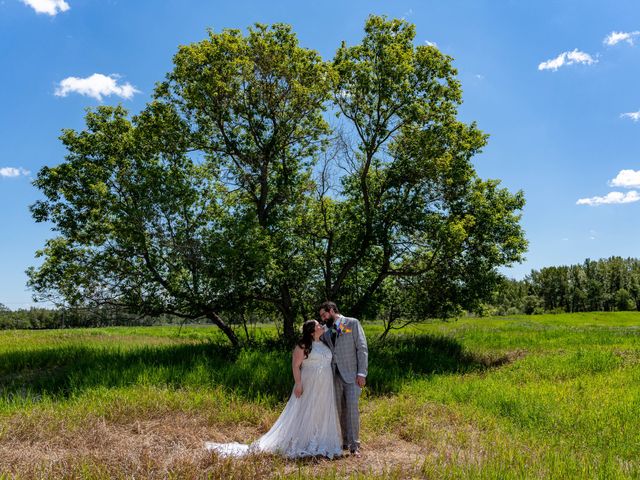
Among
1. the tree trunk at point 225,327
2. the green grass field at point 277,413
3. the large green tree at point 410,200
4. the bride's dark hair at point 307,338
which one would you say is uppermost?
the large green tree at point 410,200

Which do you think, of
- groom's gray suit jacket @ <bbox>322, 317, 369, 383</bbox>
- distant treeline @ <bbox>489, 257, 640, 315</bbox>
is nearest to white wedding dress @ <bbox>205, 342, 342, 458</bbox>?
groom's gray suit jacket @ <bbox>322, 317, 369, 383</bbox>

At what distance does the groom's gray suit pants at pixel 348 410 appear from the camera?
7641 millimetres

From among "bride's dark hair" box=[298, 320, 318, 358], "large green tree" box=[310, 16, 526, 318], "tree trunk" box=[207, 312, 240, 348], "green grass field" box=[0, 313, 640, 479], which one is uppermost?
"large green tree" box=[310, 16, 526, 318]

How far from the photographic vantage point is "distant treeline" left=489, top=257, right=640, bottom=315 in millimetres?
103750

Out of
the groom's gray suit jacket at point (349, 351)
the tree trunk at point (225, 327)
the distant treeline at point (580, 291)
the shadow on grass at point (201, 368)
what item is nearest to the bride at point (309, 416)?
the groom's gray suit jacket at point (349, 351)

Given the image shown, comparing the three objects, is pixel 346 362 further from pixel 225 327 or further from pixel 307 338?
pixel 225 327

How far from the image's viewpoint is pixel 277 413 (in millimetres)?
9508

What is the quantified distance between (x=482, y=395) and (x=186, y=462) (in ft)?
23.9

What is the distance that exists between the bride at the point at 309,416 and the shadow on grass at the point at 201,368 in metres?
2.79

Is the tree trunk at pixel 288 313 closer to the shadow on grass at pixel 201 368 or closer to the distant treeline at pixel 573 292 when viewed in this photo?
the shadow on grass at pixel 201 368

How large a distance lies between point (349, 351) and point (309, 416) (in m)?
1.25

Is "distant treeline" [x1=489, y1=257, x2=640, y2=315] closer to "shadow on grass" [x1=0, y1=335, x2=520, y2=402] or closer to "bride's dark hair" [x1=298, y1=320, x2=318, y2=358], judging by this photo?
"shadow on grass" [x1=0, y1=335, x2=520, y2=402]

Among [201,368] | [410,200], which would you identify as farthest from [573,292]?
[201,368]

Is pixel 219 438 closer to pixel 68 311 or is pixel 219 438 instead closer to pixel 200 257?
pixel 200 257
